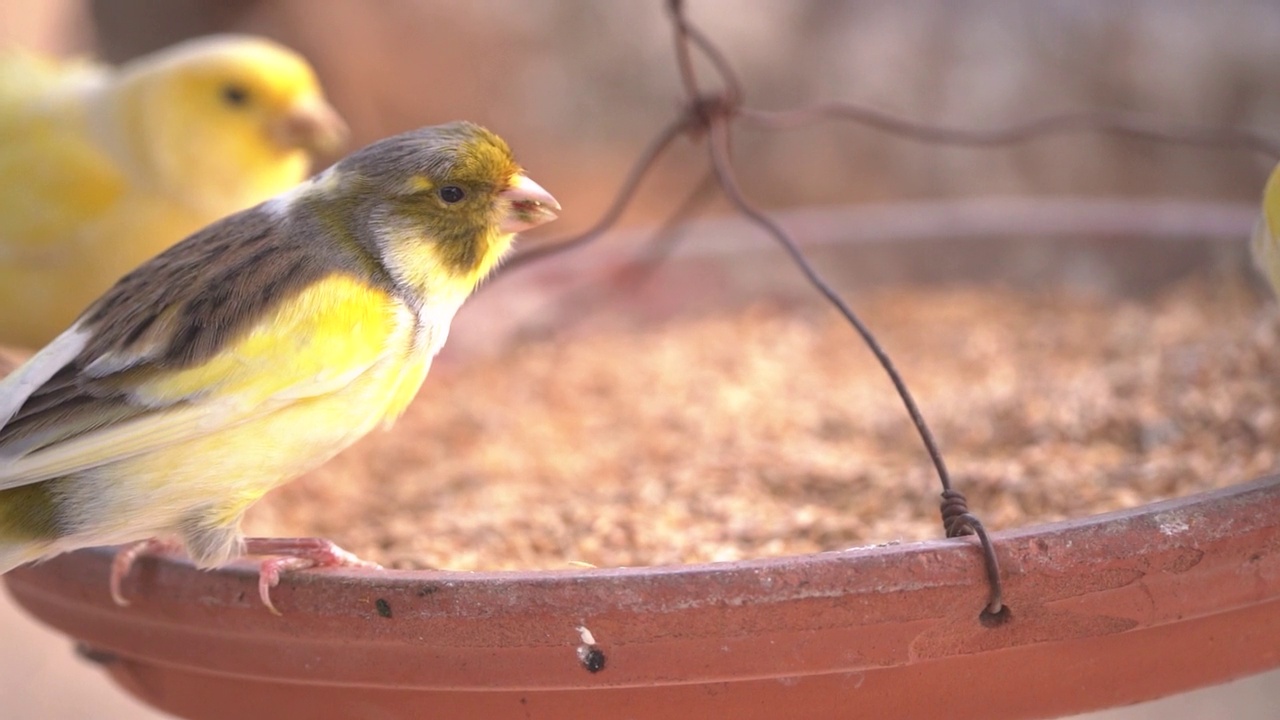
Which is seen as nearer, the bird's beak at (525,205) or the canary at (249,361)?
the canary at (249,361)

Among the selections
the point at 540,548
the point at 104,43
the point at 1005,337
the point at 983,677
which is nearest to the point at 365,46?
the point at 104,43

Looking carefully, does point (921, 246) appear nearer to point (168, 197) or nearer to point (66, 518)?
point (168, 197)

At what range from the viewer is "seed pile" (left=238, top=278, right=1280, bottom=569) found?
204 cm

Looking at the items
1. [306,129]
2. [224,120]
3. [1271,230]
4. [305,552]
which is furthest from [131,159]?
[1271,230]

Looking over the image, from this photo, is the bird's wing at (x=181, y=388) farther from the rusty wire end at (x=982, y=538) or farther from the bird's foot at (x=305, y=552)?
the rusty wire end at (x=982, y=538)

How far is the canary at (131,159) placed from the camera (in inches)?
99.3

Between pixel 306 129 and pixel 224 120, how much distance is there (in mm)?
167

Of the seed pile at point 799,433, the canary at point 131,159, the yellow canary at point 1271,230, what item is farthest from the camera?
the canary at point 131,159

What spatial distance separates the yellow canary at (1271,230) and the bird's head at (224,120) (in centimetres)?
172

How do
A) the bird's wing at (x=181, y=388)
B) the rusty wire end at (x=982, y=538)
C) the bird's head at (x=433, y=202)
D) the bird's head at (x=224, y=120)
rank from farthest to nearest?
the bird's head at (x=224, y=120)
the bird's head at (x=433, y=202)
the bird's wing at (x=181, y=388)
the rusty wire end at (x=982, y=538)

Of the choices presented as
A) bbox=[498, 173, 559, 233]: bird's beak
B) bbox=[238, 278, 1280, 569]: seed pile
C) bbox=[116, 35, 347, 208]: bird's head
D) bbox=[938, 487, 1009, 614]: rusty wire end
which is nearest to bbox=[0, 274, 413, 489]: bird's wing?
bbox=[498, 173, 559, 233]: bird's beak

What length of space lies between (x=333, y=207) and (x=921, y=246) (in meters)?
1.97

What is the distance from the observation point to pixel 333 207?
1.63 m

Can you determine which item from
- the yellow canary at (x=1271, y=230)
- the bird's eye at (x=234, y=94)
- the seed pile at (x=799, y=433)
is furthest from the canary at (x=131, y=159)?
the yellow canary at (x=1271, y=230)
